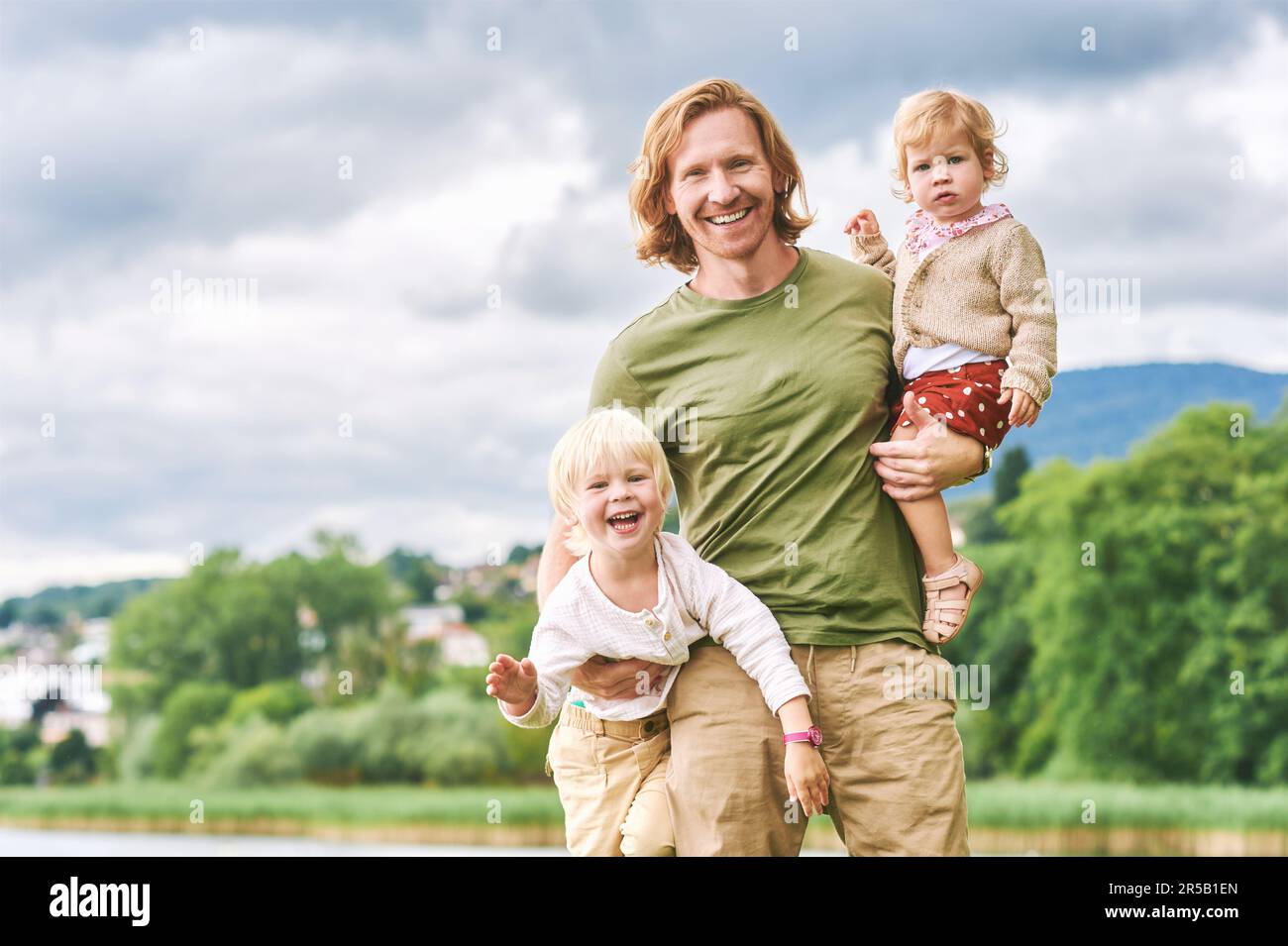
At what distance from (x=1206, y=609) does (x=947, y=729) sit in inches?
970

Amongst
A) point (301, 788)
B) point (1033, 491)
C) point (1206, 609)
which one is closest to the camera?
point (1206, 609)

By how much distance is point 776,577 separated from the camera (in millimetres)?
3426

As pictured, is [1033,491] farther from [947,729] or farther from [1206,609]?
[947,729]

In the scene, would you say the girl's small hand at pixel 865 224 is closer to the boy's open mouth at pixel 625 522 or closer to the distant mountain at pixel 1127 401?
the boy's open mouth at pixel 625 522

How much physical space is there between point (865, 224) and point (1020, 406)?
673mm

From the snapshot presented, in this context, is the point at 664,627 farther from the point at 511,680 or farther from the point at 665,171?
the point at 665,171

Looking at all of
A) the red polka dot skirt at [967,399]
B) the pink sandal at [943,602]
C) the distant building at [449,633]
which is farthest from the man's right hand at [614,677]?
the distant building at [449,633]

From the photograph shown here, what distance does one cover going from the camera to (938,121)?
363 cm

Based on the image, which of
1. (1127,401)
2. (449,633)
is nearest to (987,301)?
(1127,401)

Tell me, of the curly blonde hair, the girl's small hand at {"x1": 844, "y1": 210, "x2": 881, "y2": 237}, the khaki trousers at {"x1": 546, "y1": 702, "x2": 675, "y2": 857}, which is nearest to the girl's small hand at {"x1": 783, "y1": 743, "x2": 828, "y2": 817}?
the khaki trousers at {"x1": 546, "y1": 702, "x2": 675, "y2": 857}

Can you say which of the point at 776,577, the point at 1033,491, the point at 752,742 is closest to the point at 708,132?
the point at 776,577

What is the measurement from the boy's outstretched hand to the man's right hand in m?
0.18

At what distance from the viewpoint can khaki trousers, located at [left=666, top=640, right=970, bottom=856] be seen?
3.34m

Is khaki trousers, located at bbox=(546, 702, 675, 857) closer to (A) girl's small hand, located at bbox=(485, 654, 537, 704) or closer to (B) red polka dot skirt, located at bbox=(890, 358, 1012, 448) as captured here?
(A) girl's small hand, located at bbox=(485, 654, 537, 704)
